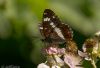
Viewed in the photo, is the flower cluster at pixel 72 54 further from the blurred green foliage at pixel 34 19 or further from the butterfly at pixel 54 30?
the blurred green foliage at pixel 34 19

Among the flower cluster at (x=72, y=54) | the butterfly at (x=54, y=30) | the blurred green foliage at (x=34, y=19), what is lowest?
the blurred green foliage at (x=34, y=19)

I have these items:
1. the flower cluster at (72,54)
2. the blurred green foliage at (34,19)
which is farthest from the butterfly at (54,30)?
the blurred green foliage at (34,19)

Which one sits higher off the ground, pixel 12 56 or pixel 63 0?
pixel 63 0

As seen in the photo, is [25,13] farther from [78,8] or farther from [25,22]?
[78,8]

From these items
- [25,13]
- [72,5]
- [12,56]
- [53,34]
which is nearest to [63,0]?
[72,5]

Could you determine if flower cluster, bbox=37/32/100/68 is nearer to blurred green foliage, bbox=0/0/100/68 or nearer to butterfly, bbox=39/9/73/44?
butterfly, bbox=39/9/73/44

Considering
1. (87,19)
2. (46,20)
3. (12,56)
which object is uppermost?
(46,20)

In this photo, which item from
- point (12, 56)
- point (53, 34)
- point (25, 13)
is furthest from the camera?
point (12, 56)
